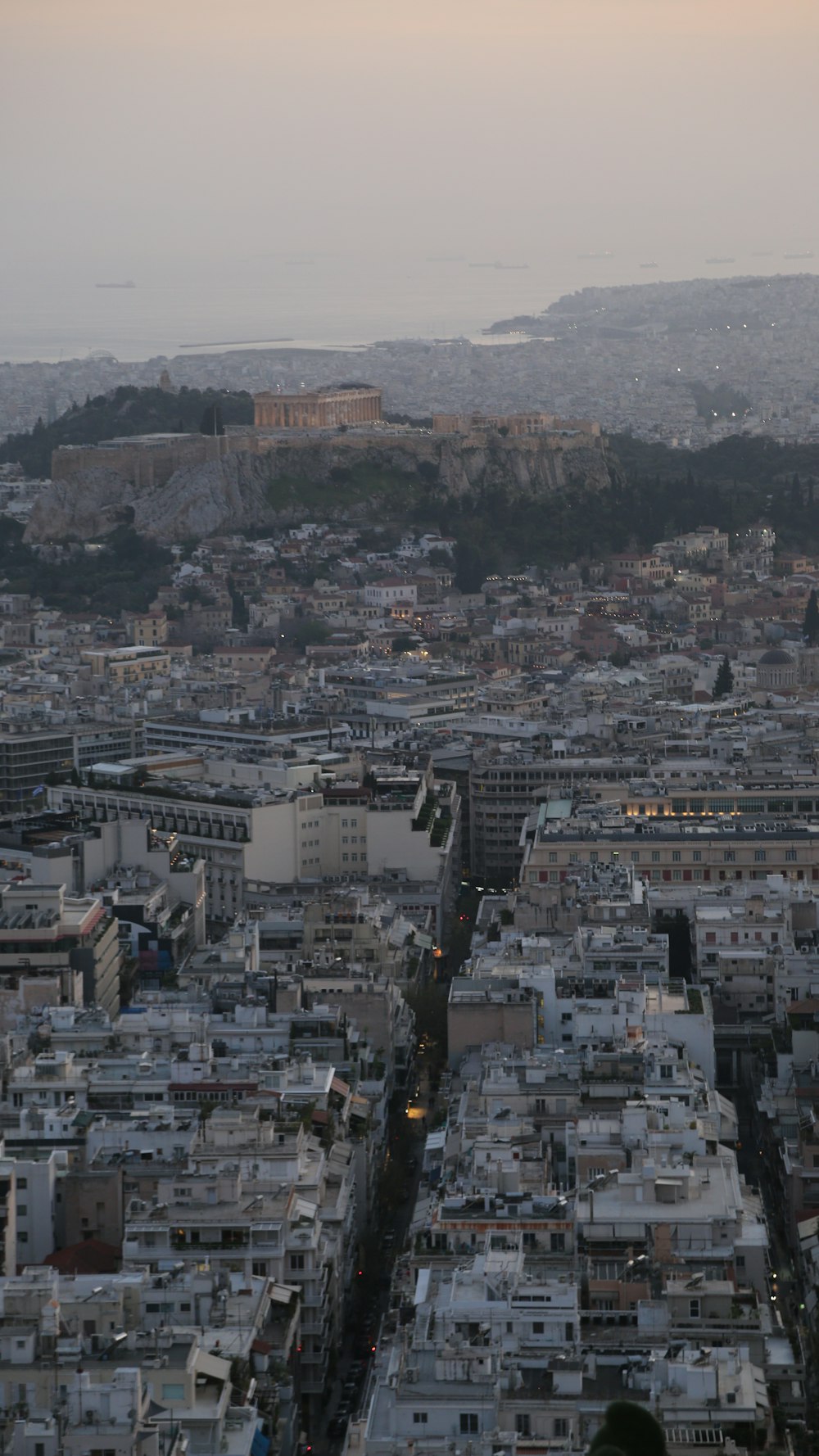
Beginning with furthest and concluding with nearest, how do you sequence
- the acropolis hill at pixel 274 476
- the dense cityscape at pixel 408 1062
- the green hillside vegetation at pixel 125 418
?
the green hillside vegetation at pixel 125 418 → the acropolis hill at pixel 274 476 → the dense cityscape at pixel 408 1062

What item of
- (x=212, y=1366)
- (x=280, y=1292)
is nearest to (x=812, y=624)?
(x=280, y=1292)

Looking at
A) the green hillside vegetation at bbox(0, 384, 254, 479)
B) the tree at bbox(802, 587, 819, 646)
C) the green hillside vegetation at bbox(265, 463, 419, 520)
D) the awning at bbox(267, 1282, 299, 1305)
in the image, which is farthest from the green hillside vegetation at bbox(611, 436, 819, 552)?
the awning at bbox(267, 1282, 299, 1305)

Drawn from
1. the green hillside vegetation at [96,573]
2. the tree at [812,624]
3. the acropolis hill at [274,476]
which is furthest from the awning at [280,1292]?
the acropolis hill at [274,476]

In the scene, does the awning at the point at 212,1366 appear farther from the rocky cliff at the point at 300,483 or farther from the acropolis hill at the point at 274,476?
the acropolis hill at the point at 274,476

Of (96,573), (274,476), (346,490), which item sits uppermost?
(274,476)

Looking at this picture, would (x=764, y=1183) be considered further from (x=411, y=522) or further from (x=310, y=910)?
(x=411, y=522)

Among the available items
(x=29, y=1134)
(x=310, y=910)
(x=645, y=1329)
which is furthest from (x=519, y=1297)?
(x=310, y=910)

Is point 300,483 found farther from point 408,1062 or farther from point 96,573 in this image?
point 408,1062
